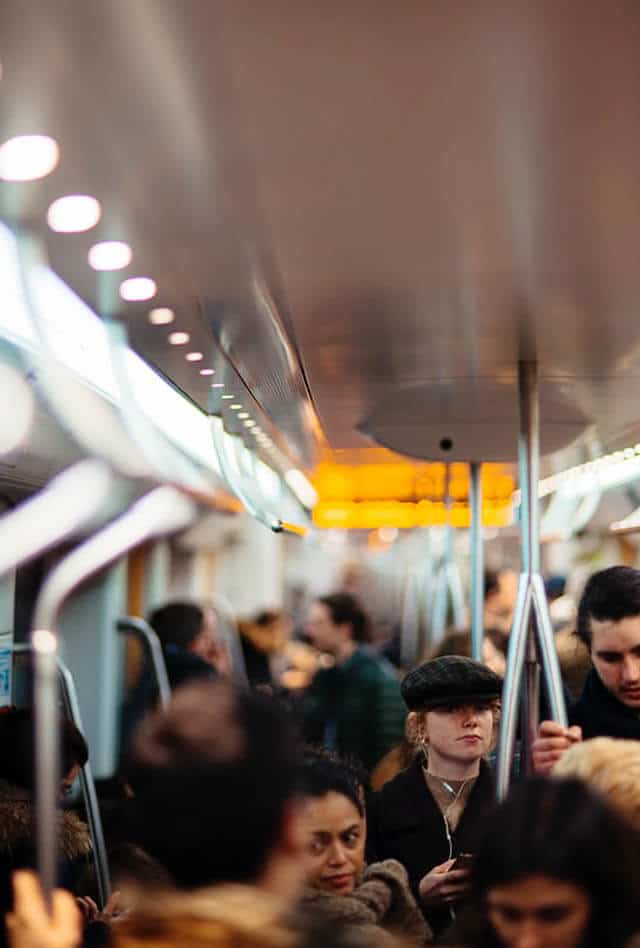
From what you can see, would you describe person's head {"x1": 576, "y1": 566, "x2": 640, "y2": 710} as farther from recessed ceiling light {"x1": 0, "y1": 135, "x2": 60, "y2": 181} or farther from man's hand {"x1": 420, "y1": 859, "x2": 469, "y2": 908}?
recessed ceiling light {"x1": 0, "y1": 135, "x2": 60, "y2": 181}

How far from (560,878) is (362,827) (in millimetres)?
1009

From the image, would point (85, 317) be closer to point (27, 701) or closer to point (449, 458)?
point (27, 701)

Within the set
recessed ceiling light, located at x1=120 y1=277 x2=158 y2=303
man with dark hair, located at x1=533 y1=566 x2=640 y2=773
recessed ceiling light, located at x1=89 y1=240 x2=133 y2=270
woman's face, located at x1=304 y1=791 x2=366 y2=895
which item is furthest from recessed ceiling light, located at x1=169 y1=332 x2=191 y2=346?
woman's face, located at x1=304 y1=791 x2=366 y2=895

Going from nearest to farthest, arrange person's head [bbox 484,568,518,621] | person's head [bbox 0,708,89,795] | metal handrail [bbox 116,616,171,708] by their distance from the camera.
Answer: person's head [bbox 0,708,89,795]
person's head [bbox 484,568,518,621]
metal handrail [bbox 116,616,171,708]

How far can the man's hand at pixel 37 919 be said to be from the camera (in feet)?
7.80

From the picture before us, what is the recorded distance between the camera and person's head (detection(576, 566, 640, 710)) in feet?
9.69

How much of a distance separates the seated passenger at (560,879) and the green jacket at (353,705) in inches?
135

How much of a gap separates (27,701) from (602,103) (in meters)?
2.44

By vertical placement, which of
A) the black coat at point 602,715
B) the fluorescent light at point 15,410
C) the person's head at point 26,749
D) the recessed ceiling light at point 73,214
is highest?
the recessed ceiling light at point 73,214

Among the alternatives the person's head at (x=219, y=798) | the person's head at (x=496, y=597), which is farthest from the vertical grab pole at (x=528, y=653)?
the person's head at (x=496, y=597)

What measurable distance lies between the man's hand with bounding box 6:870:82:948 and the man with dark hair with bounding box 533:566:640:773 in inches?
44.9

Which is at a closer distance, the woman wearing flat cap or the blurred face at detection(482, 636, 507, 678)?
the woman wearing flat cap

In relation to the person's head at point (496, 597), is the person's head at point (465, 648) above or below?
below

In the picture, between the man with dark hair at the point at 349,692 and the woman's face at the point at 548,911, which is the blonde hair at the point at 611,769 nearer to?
the woman's face at the point at 548,911
